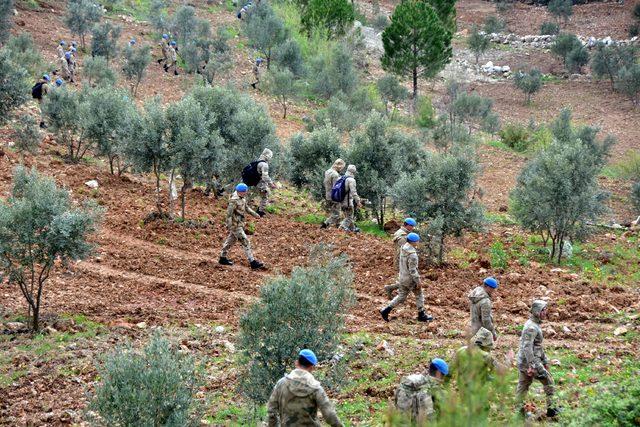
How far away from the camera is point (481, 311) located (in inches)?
435

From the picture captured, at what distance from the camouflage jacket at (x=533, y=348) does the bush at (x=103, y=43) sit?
3529 centimetres

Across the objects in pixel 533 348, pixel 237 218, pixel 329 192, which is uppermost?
pixel 533 348

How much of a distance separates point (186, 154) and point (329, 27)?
37.5 m

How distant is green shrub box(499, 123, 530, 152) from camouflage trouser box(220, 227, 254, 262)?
27824 mm

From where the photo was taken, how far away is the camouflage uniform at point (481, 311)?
11.0m

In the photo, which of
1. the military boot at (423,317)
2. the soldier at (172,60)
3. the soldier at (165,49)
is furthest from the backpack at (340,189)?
the soldier at (165,49)

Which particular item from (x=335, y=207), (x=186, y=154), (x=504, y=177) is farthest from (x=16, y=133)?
(x=504, y=177)

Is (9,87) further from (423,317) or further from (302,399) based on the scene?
(302,399)

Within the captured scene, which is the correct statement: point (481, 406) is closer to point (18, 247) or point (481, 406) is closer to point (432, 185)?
point (18, 247)

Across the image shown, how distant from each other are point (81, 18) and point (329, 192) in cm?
2831

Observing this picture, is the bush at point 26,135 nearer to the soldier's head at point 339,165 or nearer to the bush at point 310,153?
the bush at point 310,153

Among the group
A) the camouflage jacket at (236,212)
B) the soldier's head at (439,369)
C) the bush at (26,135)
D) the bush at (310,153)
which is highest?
the soldier's head at (439,369)

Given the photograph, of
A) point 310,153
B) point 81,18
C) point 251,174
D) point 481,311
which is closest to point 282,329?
point 481,311

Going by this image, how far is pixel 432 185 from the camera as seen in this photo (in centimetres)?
1791
